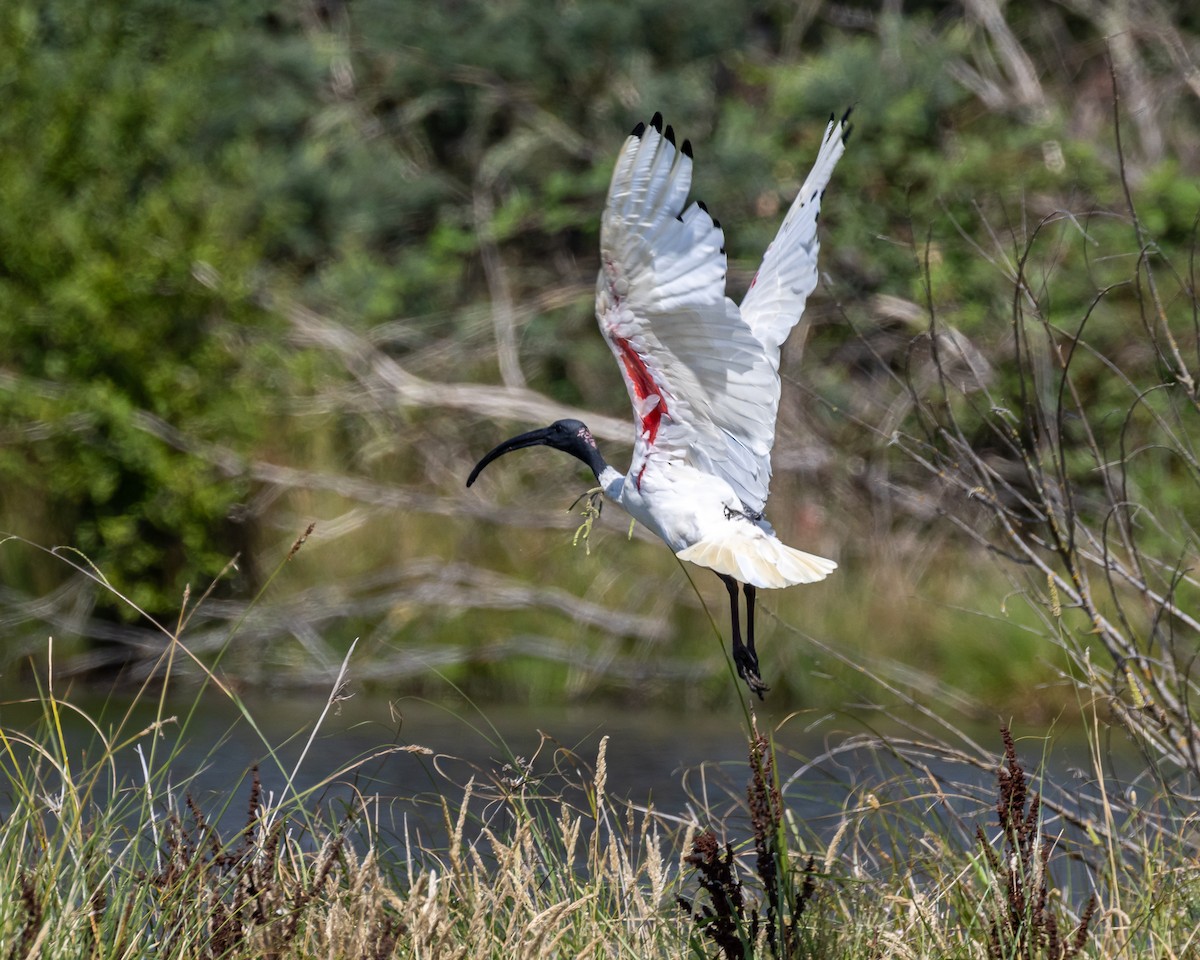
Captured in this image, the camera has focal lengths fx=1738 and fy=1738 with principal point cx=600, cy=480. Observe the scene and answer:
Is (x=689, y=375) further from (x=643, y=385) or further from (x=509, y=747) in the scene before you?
(x=509, y=747)

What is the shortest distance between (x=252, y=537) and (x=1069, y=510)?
28.9 feet

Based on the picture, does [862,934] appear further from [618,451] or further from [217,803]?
[618,451]

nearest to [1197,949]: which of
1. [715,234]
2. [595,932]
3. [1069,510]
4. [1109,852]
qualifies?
[1109,852]

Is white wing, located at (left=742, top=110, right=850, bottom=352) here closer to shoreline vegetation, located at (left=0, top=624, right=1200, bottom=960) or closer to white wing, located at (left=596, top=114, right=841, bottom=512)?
white wing, located at (left=596, top=114, right=841, bottom=512)

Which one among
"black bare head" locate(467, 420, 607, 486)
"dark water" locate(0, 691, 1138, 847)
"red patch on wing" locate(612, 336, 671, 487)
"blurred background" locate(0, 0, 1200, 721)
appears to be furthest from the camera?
"blurred background" locate(0, 0, 1200, 721)

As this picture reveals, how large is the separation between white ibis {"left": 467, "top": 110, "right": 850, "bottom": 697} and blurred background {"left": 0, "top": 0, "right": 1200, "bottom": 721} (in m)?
4.30

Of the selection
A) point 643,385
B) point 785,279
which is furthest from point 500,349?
point 643,385

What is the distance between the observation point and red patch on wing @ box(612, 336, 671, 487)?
4.33 meters

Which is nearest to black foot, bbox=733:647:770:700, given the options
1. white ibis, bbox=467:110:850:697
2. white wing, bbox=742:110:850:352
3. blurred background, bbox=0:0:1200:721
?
white ibis, bbox=467:110:850:697

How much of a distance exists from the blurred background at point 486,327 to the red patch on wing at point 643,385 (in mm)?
4395

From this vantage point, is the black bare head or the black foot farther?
the black bare head

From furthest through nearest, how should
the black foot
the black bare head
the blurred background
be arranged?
the blurred background → the black bare head → the black foot

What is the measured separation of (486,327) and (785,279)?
348 inches

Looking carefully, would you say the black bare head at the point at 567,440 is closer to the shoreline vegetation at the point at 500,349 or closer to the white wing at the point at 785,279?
the white wing at the point at 785,279
